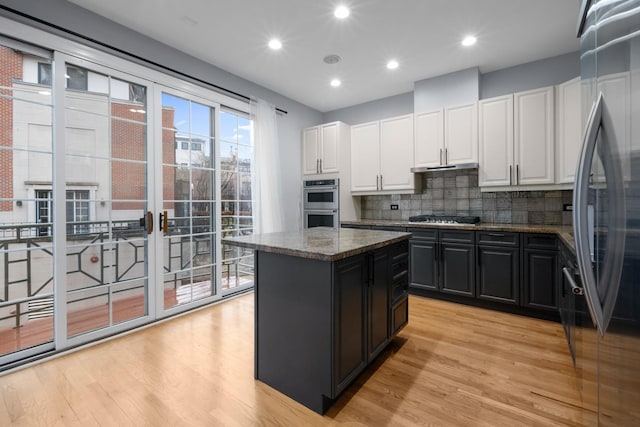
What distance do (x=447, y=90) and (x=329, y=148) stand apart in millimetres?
1793

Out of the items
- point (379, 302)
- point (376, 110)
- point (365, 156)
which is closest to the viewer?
point (379, 302)

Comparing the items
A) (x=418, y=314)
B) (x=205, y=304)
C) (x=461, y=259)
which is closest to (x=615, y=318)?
(x=418, y=314)

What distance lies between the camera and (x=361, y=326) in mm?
1898

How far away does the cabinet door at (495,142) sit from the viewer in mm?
3348

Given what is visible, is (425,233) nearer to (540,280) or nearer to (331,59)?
(540,280)

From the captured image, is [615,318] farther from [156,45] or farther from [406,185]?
[156,45]

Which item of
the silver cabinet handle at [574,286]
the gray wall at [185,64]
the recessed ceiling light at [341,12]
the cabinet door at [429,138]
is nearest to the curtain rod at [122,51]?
the gray wall at [185,64]

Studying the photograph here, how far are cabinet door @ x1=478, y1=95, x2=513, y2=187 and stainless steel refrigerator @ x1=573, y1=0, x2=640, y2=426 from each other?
2634mm

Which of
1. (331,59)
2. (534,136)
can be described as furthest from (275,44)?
(534,136)

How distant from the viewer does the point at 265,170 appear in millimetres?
3996

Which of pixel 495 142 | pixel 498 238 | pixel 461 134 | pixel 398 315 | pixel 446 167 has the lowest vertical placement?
pixel 398 315

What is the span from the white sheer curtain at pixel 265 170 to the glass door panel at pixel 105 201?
1.35m

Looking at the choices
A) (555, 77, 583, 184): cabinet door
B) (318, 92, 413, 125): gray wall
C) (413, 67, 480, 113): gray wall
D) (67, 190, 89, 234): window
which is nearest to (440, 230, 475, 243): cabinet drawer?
(555, 77, 583, 184): cabinet door

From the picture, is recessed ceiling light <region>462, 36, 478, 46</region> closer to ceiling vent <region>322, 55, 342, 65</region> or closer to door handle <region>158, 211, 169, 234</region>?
ceiling vent <region>322, 55, 342, 65</region>
